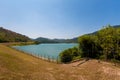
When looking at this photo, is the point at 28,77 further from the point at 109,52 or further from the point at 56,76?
the point at 109,52

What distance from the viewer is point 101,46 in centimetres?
7406

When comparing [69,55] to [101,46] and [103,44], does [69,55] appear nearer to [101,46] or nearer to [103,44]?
[101,46]

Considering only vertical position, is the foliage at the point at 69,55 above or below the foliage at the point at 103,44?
below

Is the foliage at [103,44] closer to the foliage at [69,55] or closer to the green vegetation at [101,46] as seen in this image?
the green vegetation at [101,46]

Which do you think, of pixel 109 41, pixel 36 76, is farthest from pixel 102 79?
pixel 109 41

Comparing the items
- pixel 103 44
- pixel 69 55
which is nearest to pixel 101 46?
pixel 103 44

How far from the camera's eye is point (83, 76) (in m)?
40.0

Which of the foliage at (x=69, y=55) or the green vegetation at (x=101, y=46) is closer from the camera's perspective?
the green vegetation at (x=101, y=46)

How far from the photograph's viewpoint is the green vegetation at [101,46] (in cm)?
7012

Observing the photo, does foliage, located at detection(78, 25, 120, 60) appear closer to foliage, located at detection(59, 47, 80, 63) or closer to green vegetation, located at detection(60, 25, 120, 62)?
green vegetation, located at detection(60, 25, 120, 62)

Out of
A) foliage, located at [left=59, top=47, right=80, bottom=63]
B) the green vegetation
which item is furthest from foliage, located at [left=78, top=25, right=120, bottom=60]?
foliage, located at [left=59, top=47, right=80, bottom=63]

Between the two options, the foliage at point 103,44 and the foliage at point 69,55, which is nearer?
the foliage at point 103,44

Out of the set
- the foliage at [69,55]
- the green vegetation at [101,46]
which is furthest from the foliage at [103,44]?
the foliage at [69,55]

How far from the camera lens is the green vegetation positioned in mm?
70125
